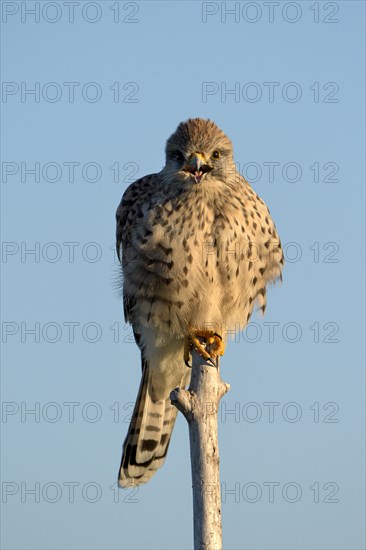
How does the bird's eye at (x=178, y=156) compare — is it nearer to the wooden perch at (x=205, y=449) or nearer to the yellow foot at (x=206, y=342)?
the yellow foot at (x=206, y=342)

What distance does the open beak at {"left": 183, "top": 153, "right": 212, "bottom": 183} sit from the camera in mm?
7020

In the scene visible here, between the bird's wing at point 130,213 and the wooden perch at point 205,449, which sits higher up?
the bird's wing at point 130,213

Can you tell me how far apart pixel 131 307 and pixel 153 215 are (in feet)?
2.48

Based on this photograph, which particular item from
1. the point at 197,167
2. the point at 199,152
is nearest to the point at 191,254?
the point at 197,167

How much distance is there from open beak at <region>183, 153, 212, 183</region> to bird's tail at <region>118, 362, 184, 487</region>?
60.9 inches

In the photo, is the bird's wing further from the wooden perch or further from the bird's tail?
the wooden perch

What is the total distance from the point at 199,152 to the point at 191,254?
0.76 meters

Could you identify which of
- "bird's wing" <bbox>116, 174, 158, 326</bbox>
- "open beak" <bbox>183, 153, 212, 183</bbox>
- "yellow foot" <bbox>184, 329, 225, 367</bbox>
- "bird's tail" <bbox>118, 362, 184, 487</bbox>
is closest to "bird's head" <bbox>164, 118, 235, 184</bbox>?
"open beak" <bbox>183, 153, 212, 183</bbox>

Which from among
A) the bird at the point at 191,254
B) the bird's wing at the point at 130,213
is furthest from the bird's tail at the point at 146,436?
the bird's wing at the point at 130,213

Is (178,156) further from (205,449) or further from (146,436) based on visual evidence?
(205,449)

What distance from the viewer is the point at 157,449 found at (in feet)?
25.1

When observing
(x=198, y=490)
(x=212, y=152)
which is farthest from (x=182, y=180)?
(x=198, y=490)

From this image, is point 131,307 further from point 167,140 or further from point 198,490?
point 198,490

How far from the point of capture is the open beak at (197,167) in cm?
702
